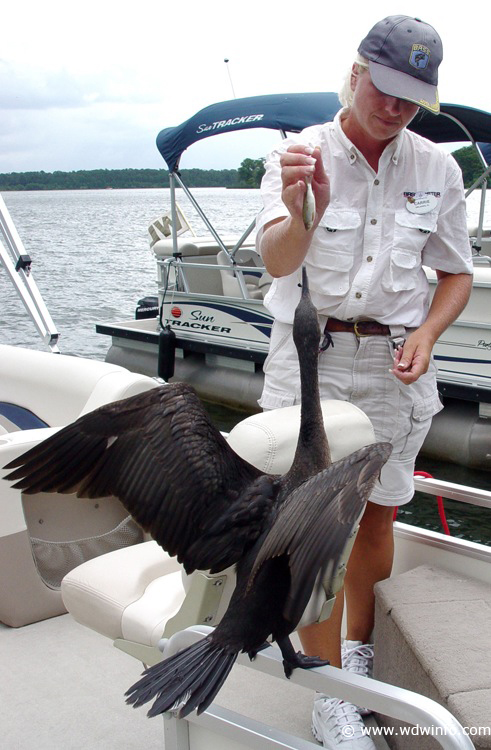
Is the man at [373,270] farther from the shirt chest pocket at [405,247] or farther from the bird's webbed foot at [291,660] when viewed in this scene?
the bird's webbed foot at [291,660]

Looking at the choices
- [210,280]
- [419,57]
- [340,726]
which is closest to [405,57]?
[419,57]

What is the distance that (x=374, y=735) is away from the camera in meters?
2.33

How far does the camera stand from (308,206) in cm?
191

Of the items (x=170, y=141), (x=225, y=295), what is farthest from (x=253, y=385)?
(x=170, y=141)

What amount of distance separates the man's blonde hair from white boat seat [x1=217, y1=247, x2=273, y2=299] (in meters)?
6.93

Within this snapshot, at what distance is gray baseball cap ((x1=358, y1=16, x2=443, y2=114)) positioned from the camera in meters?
2.01

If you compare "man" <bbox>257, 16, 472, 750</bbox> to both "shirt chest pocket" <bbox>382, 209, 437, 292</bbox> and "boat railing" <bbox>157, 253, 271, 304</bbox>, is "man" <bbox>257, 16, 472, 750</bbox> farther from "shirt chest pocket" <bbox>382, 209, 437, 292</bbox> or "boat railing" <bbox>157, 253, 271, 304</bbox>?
"boat railing" <bbox>157, 253, 271, 304</bbox>

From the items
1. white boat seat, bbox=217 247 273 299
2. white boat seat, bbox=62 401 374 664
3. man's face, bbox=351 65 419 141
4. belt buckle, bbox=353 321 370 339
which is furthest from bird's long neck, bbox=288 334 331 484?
white boat seat, bbox=217 247 273 299

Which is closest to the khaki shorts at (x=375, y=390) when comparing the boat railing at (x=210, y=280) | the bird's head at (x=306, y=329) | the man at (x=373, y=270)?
the man at (x=373, y=270)

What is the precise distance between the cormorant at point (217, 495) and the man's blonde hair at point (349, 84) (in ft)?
1.96

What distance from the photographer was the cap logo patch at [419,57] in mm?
2027

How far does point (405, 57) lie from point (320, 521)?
4.15 feet

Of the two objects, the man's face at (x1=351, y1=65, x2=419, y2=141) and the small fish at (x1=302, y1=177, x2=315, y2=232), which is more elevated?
the man's face at (x1=351, y1=65, x2=419, y2=141)

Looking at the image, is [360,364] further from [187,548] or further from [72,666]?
[72,666]
